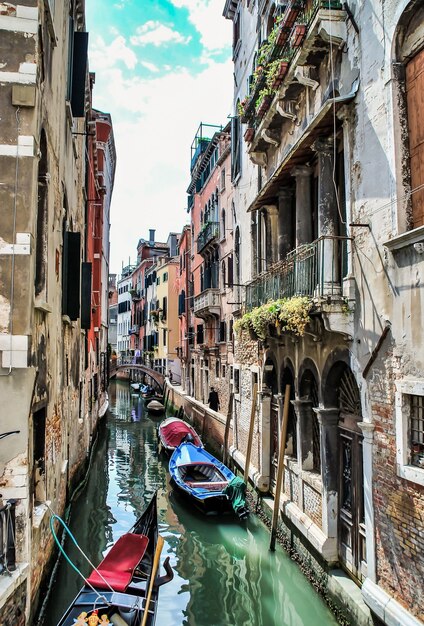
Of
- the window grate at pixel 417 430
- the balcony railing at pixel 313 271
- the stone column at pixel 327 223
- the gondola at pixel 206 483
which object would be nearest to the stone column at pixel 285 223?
the balcony railing at pixel 313 271

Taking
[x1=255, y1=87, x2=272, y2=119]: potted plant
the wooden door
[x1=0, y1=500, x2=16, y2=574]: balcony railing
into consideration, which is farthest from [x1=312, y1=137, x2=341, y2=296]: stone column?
[x1=0, y1=500, x2=16, y2=574]: balcony railing

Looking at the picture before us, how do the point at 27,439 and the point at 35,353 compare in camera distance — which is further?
the point at 35,353

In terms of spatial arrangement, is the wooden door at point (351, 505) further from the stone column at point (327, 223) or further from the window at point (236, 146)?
the window at point (236, 146)

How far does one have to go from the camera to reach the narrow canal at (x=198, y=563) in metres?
6.36

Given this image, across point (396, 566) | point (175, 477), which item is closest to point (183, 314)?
point (175, 477)

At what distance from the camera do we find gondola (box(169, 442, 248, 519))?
9.54 m

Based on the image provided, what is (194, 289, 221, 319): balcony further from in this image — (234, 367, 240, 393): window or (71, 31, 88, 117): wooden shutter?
(71, 31, 88, 117): wooden shutter

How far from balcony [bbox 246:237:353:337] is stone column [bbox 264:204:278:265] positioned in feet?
6.47

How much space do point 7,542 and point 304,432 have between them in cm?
465

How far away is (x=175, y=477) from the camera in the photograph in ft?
36.5

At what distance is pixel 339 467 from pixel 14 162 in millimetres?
5224

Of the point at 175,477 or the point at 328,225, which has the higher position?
the point at 328,225

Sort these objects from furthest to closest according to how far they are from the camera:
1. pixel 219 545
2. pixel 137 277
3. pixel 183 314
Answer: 1. pixel 137 277
2. pixel 183 314
3. pixel 219 545

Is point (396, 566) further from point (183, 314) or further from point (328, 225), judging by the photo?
point (183, 314)
